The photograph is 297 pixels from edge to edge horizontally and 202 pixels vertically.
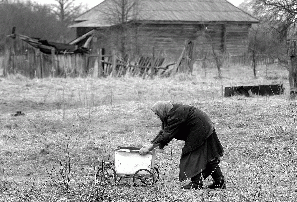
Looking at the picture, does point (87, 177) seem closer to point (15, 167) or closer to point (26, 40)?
point (15, 167)

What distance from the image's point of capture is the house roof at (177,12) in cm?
3400

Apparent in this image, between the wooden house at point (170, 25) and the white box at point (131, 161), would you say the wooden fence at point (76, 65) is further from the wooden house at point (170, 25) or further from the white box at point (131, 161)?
the white box at point (131, 161)

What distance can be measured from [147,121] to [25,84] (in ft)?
27.7

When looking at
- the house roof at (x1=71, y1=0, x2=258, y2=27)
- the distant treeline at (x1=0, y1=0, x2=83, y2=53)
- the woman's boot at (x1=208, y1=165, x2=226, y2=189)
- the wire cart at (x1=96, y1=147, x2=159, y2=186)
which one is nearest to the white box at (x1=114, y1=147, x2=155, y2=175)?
the wire cart at (x1=96, y1=147, x2=159, y2=186)

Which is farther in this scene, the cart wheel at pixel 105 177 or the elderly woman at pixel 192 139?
the elderly woman at pixel 192 139

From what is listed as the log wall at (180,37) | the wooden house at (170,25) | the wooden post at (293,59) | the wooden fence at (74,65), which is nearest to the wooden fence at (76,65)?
the wooden fence at (74,65)

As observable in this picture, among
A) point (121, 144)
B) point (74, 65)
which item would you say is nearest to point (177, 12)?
point (74, 65)

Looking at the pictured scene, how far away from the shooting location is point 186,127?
6.61m

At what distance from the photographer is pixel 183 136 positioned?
667cm

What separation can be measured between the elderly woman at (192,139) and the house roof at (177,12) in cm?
2634

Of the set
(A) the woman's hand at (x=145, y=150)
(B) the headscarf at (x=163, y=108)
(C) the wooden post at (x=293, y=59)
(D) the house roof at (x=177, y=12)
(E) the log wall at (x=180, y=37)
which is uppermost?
(D) the house roof at (x=177, y=12)

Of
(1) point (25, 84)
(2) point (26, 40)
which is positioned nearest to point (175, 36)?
(2) point (26, 40)

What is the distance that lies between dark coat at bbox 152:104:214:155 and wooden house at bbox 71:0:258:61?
24.3 meters

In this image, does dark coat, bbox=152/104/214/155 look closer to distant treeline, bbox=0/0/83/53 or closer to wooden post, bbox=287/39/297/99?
wooden post, bbox=287/39/297/99
